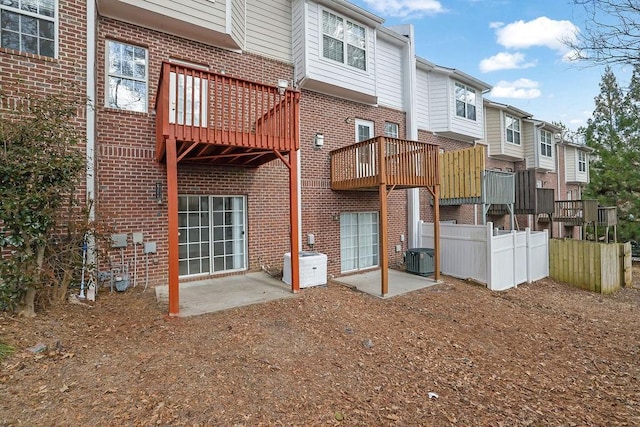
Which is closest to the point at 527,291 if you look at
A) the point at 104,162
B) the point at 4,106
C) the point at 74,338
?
the point at 74,338

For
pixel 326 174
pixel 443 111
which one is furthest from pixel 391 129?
pixel 326 174

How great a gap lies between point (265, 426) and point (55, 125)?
5.23 meters

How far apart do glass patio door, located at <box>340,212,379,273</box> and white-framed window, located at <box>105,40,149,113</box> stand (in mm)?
6068

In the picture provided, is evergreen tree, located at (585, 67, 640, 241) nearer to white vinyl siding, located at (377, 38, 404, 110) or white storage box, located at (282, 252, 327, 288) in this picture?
white vinyl siding, located at (377, 38, 404, 110)

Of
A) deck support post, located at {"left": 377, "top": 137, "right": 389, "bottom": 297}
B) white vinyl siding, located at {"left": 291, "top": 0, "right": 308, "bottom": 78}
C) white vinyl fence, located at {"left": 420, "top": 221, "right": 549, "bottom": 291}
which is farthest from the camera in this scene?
white vinyl fence, located at {"left": 420, "top": 221, "right": 549, "bottom": 291}

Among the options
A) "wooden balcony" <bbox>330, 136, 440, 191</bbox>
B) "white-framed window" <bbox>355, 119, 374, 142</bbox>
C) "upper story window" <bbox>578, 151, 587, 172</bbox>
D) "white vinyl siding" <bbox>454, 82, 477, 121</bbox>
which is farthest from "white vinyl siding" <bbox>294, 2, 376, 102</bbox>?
"upper story window" <bbox>578, 151, 587, 172</bbox>

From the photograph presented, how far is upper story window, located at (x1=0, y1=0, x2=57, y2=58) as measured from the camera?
207 inches

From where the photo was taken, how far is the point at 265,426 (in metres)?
2.81

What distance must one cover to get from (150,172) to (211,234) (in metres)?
1.92

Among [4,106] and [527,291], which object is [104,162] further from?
[527,291]

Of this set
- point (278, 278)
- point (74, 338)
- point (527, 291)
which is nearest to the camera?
point (74, 338)

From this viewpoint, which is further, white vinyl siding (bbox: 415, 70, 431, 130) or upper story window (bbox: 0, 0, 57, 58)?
white vinyl siding (bbox: 415, 70, 431, 130)

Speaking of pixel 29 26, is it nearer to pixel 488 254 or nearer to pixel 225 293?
pixel 225 293

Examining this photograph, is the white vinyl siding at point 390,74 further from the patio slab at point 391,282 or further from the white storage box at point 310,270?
the white storage box at point 310,270
